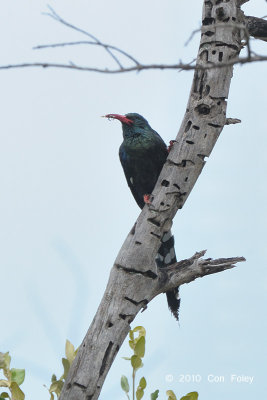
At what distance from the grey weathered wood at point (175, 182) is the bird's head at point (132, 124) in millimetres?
995

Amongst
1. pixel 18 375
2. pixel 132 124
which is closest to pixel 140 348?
pixel 18 375

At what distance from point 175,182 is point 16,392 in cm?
172

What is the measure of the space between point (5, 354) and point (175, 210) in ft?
4.90

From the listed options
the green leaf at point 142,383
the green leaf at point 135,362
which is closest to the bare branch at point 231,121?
the green leaf at point 135,362

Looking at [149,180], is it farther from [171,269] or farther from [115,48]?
[115,48]

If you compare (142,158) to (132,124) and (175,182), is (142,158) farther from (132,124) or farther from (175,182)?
(175,182)

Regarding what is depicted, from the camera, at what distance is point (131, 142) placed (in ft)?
17.5

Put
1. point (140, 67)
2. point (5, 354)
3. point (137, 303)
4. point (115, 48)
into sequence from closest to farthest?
point (140, 67), point (115, 48), point (5, 354), point (137, 303)

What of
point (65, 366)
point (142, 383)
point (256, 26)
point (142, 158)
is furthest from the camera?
point (142, 158)

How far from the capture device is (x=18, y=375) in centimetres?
379

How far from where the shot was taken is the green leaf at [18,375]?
3.77m

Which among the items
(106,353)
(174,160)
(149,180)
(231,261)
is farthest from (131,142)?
(106,353)

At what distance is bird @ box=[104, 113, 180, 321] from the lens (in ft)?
17.1

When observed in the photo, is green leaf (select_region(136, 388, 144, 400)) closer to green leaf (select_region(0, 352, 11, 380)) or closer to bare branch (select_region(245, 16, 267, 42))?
green leaf (select_region(0, 352, 11, 380))
